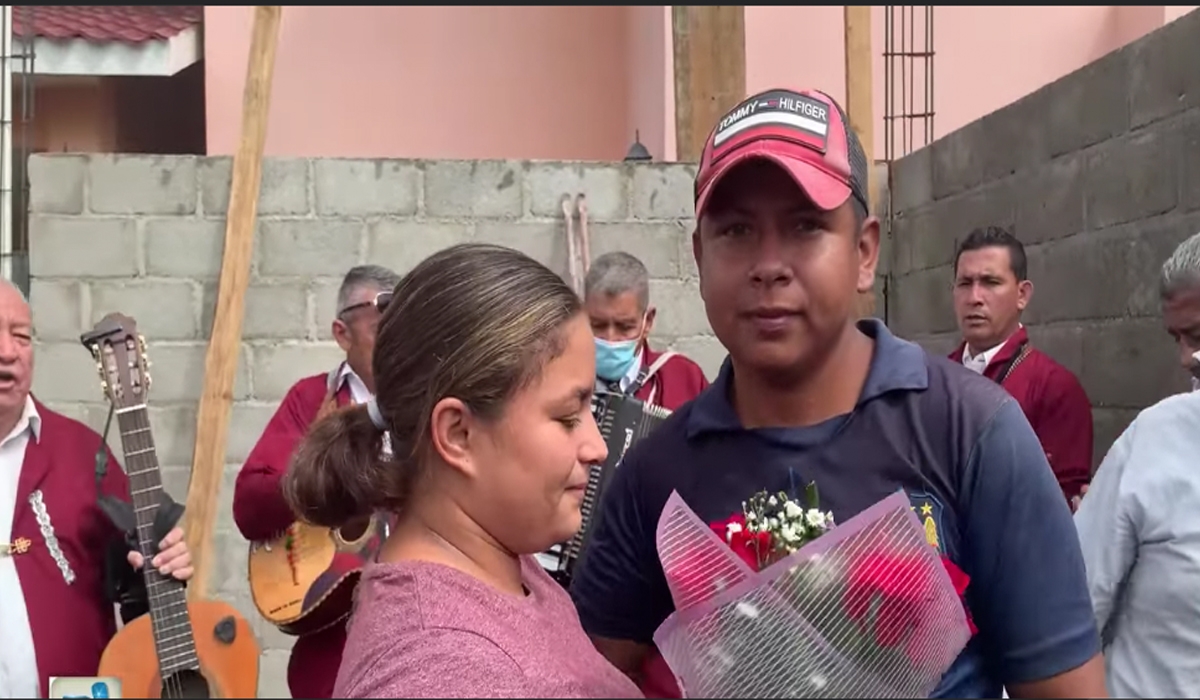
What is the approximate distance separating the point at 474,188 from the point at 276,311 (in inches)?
40.8

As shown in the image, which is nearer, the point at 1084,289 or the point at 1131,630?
the point at 1131,630

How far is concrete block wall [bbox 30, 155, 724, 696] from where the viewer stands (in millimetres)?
5195

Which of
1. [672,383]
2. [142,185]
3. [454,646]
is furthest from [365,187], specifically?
[454,646]

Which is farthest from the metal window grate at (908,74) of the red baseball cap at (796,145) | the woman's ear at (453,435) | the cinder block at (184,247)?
the woman's ear at (453,435)

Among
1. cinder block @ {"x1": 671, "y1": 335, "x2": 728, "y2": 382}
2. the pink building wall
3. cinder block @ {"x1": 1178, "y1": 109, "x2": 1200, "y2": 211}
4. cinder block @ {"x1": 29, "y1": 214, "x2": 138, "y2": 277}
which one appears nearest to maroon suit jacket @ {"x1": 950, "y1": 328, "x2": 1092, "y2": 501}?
cinder block @ {"x1": 1178, "y1": 109, "x2": 1200, "y2": 211}

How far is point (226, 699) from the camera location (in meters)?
3.62

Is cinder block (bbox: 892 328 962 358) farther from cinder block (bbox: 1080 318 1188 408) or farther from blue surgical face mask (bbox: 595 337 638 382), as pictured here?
blue surgical face mask (bbox: 595 337 638 382)

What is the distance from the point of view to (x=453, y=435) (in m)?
1.43

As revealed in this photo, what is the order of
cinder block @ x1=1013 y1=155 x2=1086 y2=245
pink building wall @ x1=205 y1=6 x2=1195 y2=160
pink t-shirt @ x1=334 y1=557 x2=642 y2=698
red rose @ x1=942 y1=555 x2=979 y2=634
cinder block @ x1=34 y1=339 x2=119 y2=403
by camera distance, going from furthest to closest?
pink building wall @ x1=205 y1=6 x2=1195 y2=160
cinder block @ x1=34 y1=339 x2=119 y2=403
cinder block @ x1=1013 y1=155 x2=1086 y2=245
red rose @ x1=942 y1=555 x2=979 y2=634
pink t-shirt @ x1=334 y1=557 x2=642 y2=698

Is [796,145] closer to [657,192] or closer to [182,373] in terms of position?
[657,192]

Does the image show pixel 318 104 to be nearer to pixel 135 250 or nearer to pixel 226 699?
pixel 135 250

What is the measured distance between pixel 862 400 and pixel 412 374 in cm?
62

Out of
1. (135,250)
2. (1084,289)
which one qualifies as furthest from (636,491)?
(135,250)

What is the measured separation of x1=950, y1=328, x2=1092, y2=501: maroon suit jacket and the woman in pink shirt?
9.92 feet
